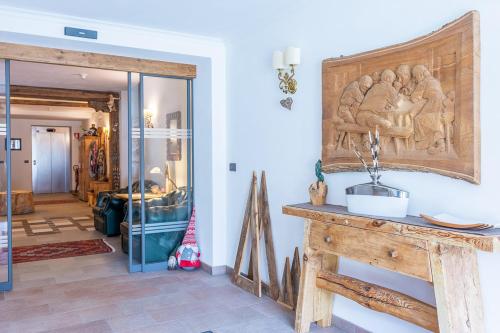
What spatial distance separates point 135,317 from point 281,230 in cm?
139

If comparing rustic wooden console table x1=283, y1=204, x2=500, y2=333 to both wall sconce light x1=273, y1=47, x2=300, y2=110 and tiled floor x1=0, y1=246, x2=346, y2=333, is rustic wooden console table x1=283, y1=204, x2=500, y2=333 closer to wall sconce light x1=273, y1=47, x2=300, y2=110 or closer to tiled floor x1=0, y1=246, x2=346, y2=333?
tiled floor x1=0, y1=246, x2=346, y2=333

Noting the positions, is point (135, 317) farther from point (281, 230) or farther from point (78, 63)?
point (78, 63)

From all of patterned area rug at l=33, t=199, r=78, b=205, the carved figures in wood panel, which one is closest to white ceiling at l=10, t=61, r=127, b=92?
the carved figures in wood panel

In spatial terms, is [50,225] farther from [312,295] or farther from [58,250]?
[312,295]

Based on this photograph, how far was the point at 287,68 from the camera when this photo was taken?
3.62m

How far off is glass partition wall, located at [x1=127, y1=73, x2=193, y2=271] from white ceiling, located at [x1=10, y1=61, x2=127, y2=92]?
158 cm

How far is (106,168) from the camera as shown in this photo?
962cm

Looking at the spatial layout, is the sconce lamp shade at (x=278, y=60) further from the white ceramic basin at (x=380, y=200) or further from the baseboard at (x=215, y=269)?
the baseboard at (x=215, y=269)

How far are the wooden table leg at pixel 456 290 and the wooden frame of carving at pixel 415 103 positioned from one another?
16.7 inches

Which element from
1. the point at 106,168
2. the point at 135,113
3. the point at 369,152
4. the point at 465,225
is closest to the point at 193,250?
the point at 135,113

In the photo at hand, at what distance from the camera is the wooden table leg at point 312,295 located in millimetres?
2947

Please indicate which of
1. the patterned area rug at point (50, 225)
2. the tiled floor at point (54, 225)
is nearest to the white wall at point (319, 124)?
the tiled floor at point (54, 225)

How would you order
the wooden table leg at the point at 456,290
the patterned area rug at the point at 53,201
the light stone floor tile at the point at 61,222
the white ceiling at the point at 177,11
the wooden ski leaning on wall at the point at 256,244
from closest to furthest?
the wooden table leg at the point at 456,290 → the white ceiling at the point at 177,11 → the wooden ski leaning on wall at the point at 256,244 → the light stone floor tile at the point at 61,222 → the patterned area rug at the point at 53,201

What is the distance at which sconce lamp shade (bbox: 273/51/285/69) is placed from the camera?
3516 millimetres
